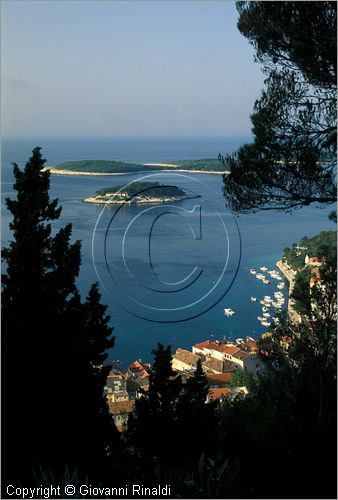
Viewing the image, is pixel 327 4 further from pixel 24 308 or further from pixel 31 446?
pixel 31 446

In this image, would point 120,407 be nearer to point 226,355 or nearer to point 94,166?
point 226,355

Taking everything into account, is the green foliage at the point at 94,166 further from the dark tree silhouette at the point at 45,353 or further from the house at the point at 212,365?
the dark tree silhouette at the point at 45,353

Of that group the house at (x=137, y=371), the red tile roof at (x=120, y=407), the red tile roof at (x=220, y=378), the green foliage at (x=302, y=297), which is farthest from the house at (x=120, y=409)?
the green foliage at (x=302, y=297)

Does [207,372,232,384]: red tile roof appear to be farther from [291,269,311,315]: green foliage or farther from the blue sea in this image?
[291,269,311,315]: green foliage

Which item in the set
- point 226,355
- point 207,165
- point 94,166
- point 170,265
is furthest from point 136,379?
point 94,166

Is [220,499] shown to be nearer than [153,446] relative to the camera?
Yes

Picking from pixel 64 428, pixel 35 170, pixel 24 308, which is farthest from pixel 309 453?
Result: pixel 35 170
